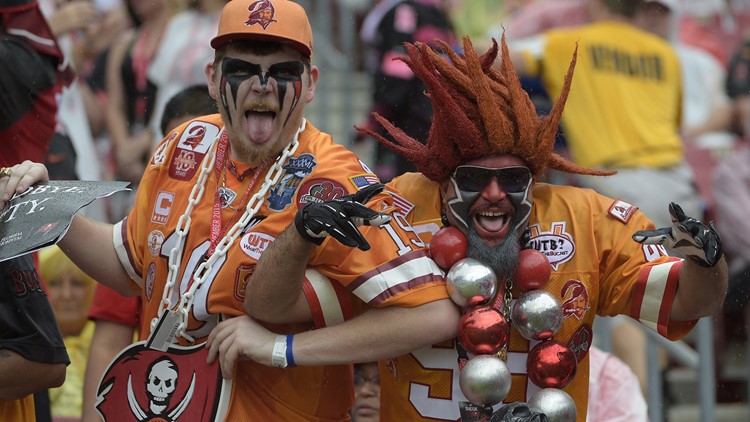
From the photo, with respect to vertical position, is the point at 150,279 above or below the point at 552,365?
above

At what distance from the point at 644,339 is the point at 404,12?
2.17m

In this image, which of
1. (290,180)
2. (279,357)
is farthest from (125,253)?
(279,357)

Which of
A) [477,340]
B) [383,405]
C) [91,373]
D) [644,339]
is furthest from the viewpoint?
[644,339]

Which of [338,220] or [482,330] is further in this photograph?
[482,330]

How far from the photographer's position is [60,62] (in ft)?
20.9

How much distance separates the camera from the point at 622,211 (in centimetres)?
488

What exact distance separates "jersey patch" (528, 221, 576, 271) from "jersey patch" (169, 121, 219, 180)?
3.70 ft

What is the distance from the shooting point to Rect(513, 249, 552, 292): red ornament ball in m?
4.74

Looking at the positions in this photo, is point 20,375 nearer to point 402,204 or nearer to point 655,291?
point 402,204

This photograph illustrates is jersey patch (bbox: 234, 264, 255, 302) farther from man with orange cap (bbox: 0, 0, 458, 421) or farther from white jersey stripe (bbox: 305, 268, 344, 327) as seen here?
white jersey stripe (bbox: 305, 268, 344, 327)

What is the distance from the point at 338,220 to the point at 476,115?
709 mm

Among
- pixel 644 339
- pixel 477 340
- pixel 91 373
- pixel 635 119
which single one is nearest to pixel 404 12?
pixel 635 119

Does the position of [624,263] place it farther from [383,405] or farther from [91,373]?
[91,373]

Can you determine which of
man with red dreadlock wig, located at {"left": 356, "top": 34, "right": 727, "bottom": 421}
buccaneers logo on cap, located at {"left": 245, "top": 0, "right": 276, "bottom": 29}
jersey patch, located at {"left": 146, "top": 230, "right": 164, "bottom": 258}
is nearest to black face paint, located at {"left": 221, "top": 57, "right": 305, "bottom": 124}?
buccaneers logo on cap, located at {"left": 245, "top": 0, "right": 276, "bottom": 29}
